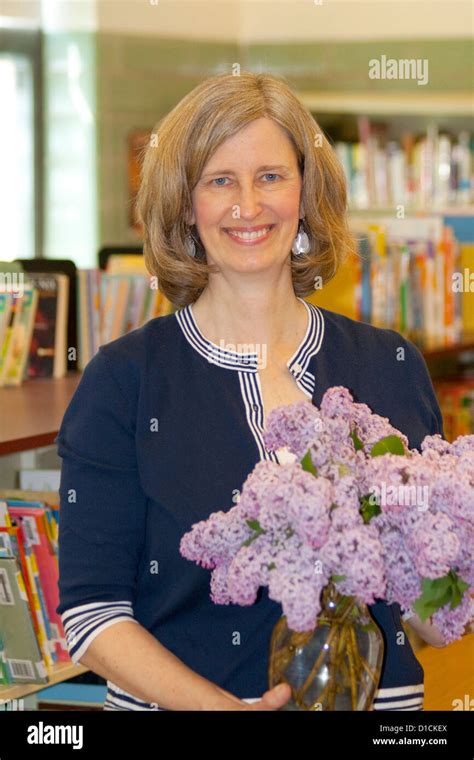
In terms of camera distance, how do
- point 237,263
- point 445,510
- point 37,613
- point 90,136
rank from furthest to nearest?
1. point 90,136
2. point 37,613
3. point 237,263
4. point 445,510

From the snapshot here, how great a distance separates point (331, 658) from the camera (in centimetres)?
120

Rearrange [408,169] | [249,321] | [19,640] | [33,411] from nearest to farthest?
[249,321], [19,640], [33,411], [408,169]

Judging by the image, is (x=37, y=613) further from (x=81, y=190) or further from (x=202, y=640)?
(x=81, y=190)

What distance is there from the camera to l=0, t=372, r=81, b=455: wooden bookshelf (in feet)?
7.04

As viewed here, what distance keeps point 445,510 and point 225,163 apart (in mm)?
677

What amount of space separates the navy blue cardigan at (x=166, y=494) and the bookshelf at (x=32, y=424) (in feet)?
1.78

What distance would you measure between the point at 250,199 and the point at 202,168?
0.08 meters

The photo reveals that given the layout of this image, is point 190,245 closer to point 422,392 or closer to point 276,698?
point 422,392

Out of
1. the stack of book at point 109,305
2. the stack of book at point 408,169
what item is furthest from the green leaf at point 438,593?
the stack of book at point 408,169

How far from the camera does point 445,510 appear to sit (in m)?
1.15

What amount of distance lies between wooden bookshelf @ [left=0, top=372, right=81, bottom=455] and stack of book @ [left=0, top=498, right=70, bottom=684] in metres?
0.17

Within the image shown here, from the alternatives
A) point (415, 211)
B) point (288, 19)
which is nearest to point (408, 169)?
point (415, 211)

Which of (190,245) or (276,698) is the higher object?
(190,245)
